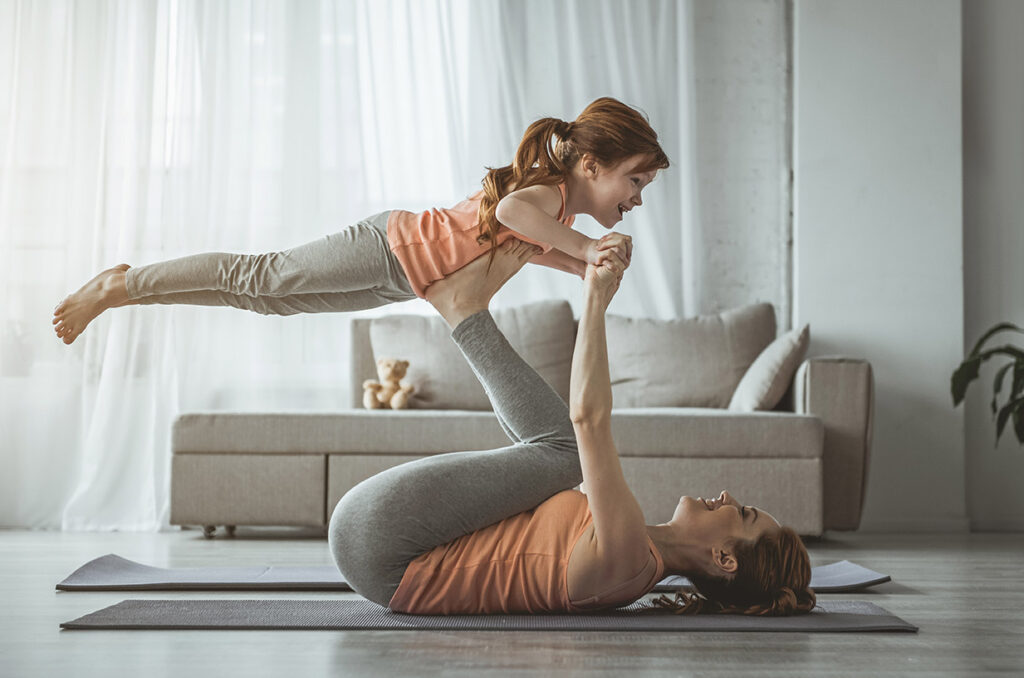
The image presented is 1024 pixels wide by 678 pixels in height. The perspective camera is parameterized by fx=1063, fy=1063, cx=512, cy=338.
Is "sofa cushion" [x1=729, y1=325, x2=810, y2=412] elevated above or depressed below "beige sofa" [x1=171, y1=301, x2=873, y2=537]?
above

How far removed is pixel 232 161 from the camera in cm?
464

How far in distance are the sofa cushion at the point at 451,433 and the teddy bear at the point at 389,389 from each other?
299 millimetres

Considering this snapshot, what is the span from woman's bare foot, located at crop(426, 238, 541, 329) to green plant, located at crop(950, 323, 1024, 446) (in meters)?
2.46

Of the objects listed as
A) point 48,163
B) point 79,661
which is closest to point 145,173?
point 48,163

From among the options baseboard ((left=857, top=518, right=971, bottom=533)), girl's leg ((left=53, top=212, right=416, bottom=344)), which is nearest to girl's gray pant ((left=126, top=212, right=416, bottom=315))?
girl's leg ((left=53, top=212, right=416, bottom=344))

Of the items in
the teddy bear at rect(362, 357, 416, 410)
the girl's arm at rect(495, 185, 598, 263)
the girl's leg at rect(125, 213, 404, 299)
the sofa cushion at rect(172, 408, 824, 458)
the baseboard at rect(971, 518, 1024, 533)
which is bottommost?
the baseboard at rect(971, 518, 1024, 533)

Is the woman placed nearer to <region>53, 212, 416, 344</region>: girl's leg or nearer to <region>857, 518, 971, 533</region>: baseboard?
<region>53, 212, 416, 344</region>: girl's leg

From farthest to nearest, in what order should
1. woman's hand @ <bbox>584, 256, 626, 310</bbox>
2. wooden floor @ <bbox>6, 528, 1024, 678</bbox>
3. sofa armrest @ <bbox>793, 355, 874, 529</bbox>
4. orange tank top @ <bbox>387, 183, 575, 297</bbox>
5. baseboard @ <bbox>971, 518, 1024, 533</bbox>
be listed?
baseboard @ <bbox>971, 518, 1024, 533</bbox>
sofa armrest @ <bbox>793, 355, 874, 529</bbox>
orange tank top @ <bbox>387, 183, 575, 297</bbox>
woman's hand @ <bbox>584, 256, 626, 310</bbox>
wooden floor @ <bbox>6, 528, 1024, 678</bbox>

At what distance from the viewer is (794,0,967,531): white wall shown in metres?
4.36

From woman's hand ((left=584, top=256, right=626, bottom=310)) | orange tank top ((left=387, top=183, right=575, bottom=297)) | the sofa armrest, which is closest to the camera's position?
woman's hand ((left=584, top=256, right=626, bottom=310))

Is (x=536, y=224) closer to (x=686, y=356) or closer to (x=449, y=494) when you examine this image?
(x=449, y=494)

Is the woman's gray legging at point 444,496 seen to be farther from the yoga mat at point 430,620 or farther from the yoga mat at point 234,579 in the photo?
the yoga mat at point 234,579

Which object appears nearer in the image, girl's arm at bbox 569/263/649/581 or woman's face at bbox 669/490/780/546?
girl's arm at bbox 569/263/649/581

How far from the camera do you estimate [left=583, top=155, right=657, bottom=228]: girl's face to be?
234cm
